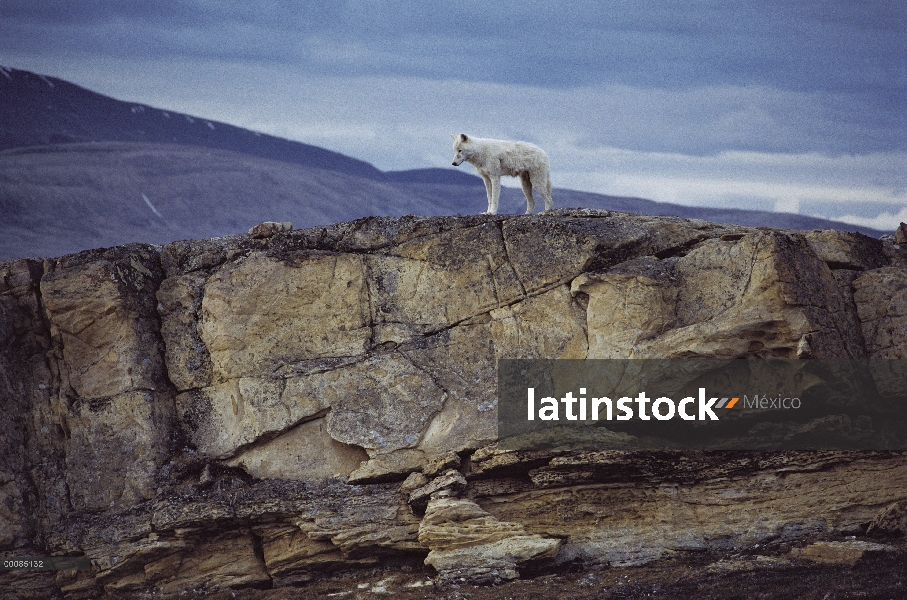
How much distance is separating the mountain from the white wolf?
61474 millimetres

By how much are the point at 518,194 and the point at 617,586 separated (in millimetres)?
81847

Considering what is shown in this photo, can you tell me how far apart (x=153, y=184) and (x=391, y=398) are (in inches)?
3585

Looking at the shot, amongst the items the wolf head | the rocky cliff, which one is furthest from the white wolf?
the rocky cliff

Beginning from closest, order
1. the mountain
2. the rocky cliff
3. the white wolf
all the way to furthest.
Result: 1. the rocky cliff
2. the white wolf
3. the mountain

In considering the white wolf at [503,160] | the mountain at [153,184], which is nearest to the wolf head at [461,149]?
the white wolf at [503,160]

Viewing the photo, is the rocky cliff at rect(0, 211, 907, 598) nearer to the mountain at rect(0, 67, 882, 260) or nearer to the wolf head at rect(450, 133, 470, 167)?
the wolf head at rect(450, 133, 470, 167)

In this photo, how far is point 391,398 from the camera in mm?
22922

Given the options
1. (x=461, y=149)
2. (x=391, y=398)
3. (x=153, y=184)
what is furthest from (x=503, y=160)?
(x=153, y=184)

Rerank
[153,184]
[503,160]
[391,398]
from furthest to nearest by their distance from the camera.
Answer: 1. [153,184]
2. [503,160]
3. [391,398]

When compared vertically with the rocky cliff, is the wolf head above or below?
above

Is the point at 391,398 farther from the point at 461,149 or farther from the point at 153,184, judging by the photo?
the point at 153,184

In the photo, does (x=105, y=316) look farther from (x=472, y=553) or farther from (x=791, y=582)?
(x=791, y=582)

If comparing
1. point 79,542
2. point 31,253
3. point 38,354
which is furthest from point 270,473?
point 31,253

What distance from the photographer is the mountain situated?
90688 mm
